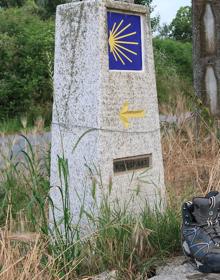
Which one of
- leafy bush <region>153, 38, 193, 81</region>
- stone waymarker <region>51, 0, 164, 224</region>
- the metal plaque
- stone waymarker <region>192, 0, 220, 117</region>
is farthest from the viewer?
leafy bush <region>153, 38, 193, 81</region>

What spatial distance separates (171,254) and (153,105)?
1072mm

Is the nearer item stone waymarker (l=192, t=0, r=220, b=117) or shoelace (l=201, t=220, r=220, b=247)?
shoelace (l=201, t=220, r=220, b=247)

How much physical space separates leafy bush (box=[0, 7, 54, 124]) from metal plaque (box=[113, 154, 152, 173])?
35.2ft

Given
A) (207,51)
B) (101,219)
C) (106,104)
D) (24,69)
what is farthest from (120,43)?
(24,69)

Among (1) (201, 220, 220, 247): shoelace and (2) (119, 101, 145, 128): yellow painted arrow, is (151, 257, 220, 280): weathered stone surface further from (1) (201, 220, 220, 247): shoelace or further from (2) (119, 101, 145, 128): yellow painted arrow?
(2) (119, 101, 145, 128): yellow painted arrow

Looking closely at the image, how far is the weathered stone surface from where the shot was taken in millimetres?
3178

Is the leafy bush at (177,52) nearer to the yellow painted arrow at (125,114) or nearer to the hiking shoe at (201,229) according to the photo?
the yellow painted arrow at (125,114)

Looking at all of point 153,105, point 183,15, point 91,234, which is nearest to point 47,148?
point 153,105

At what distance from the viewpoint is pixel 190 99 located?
21.4 ft

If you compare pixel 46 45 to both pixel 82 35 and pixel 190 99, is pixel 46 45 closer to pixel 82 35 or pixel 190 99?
pixel 190 99

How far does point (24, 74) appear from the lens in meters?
15.9

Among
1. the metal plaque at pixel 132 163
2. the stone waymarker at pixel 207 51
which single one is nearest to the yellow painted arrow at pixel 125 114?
the metal plaque at pixel 132 163

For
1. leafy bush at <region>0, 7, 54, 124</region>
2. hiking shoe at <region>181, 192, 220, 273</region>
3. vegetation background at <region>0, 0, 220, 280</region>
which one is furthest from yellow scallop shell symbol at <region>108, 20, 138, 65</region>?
leafy bush at <region>0, 7, 54, 124</region>

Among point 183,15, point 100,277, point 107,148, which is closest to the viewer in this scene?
point 100,277
